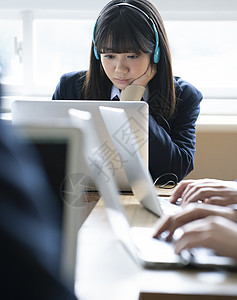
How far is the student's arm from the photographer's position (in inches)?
66.1

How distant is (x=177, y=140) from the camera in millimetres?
1825

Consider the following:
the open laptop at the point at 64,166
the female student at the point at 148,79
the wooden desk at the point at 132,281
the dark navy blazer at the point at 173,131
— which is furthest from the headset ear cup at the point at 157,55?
the open laptop at the point at 64,166

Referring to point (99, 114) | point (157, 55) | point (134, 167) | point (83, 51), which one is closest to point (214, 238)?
point (134, 167)

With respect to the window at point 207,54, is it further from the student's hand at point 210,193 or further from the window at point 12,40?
the student's hand at point 210,193

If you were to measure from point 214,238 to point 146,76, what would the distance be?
122 cm

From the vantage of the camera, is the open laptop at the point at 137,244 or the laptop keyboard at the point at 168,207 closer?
the open laptop at the point at 137,244

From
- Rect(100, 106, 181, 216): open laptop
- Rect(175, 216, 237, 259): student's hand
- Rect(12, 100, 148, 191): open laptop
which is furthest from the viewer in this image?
Rect(12, 100, 148, 191): open laptop

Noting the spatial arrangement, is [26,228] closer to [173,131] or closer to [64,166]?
[64,166]

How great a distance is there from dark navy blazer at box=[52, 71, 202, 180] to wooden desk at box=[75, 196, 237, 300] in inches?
33.0

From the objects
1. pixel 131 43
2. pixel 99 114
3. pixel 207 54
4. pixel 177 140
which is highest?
pixel 131 43

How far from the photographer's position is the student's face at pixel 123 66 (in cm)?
183

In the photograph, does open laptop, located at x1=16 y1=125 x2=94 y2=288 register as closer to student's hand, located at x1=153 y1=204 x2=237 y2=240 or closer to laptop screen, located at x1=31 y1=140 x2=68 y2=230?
laptop screen, located at x1=31 y1=140 x2=68 y2=230

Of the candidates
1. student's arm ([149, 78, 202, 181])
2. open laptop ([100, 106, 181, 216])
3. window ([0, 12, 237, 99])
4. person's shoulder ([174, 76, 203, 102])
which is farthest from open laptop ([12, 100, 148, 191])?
window ([0, 12, 237, 99])

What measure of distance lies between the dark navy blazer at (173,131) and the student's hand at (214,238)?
89 centimetres
